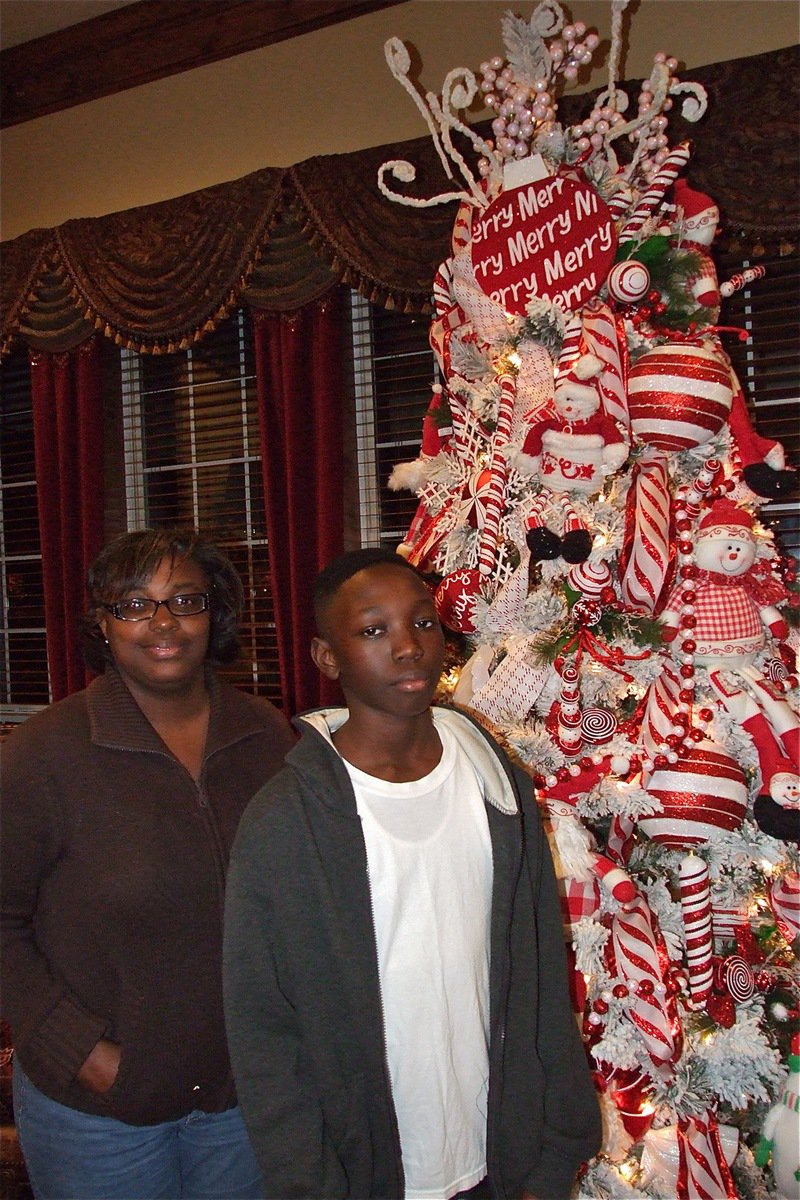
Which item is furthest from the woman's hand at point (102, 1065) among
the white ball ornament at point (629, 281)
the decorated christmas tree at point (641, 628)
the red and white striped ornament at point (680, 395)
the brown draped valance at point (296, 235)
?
the brown draped valance at point (296, 235)

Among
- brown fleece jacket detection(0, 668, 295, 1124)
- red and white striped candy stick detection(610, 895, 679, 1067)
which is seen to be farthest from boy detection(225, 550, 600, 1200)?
red and white striped candy stick detection(610, 895, 679, 1067)

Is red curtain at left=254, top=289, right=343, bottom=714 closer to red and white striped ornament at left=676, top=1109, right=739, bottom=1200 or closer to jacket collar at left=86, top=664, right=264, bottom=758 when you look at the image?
jacket collar at left=86, top=664, right=264, bottom=758

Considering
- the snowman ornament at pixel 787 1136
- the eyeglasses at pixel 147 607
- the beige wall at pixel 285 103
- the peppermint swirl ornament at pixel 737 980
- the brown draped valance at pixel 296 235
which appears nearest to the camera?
the eyeglasses at pixel 147 607

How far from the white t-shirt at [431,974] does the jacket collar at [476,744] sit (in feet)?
0.21

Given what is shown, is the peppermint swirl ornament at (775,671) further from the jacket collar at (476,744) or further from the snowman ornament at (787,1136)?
the jacket collar at (476,744)

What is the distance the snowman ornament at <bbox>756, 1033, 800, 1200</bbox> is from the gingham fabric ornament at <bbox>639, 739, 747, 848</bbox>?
44 cm

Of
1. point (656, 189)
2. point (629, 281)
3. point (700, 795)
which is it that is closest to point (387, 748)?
point (700, 795)

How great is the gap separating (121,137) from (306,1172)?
3.51 meters

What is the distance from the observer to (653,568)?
179 cm

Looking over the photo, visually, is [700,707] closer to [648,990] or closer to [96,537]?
[648,990]

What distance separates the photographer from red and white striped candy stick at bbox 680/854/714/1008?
1775mm

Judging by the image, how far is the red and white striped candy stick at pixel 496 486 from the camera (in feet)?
6.27

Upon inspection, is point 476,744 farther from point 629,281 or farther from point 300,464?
point 300,464

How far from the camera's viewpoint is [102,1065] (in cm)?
130
